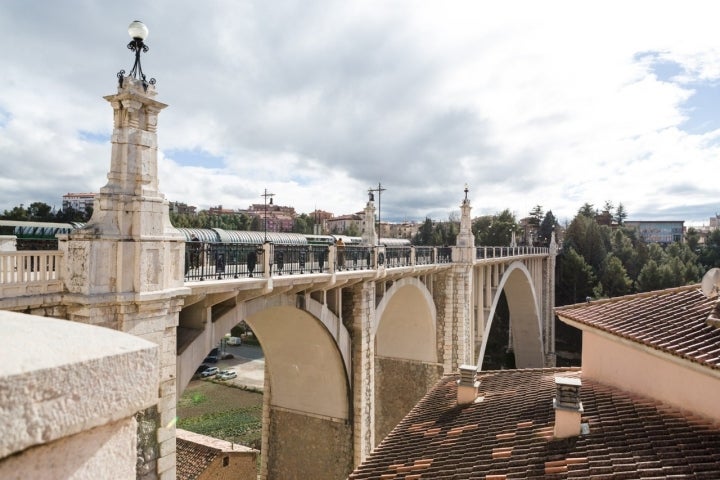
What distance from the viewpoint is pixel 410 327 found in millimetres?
24281

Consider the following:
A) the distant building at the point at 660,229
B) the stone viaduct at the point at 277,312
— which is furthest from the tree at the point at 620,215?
the stone viaduct at the point at 277,312

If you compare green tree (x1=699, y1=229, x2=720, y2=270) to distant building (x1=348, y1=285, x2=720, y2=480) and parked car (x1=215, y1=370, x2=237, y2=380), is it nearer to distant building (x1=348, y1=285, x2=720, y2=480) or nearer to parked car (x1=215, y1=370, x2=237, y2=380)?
parked car (x1=215, y1=370, x2=237, y2=380)

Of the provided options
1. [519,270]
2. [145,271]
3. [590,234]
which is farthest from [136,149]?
[590,234]

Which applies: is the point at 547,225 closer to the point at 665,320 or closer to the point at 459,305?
the point at 459,305

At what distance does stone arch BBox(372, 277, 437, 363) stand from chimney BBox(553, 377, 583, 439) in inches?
554

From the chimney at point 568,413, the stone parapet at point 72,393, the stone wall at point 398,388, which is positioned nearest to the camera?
the stone parapet at point 72,393

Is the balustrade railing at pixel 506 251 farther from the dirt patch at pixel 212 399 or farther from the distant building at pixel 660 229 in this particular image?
the distant building at pixel 660 229

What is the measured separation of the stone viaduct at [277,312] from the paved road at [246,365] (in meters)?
17.8

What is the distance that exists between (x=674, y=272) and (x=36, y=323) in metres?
61.9

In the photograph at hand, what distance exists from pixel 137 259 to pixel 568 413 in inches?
292

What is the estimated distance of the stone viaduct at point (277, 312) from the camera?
7043 millimetres

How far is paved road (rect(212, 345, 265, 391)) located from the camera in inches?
1556

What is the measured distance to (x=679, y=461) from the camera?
19.0 feet

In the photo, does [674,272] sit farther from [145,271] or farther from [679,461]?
[145,271]
